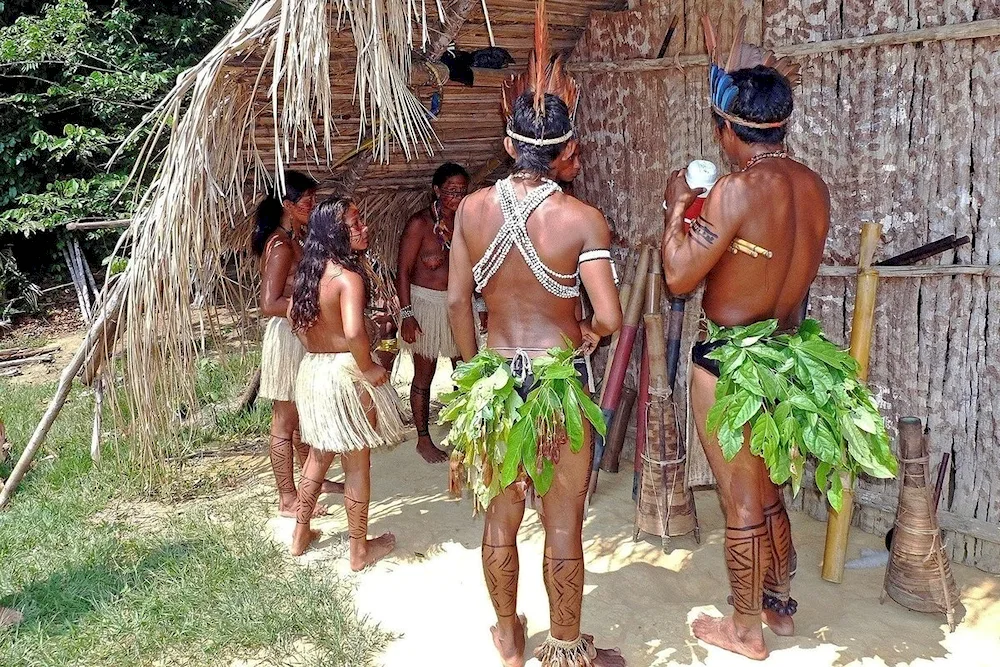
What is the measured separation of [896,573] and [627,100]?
2568 mm

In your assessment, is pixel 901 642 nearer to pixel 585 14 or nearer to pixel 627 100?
pixel 627 100

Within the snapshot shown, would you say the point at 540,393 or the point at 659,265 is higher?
the point at 659,265

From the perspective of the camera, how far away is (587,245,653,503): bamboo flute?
3.96m

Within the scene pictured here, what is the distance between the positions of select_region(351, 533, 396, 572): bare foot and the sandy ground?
0.05m

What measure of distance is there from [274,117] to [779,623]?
267 cm

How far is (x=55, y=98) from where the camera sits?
905 centimetres

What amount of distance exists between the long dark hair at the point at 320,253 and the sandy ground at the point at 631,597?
118 cm

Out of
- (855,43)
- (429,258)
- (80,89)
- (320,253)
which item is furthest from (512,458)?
(80,89)

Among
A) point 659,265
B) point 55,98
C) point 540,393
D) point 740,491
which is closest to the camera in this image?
point 540,393

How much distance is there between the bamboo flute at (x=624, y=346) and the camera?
3961 mm

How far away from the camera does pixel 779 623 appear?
3.00 m

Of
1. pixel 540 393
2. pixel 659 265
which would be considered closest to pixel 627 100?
pixel 659 265

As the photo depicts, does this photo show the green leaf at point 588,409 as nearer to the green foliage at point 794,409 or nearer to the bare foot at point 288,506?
the green foliage at point 794,409

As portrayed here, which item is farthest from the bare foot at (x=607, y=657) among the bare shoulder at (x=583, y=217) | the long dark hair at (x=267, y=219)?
the long dark hair at (x=267, y=219)
